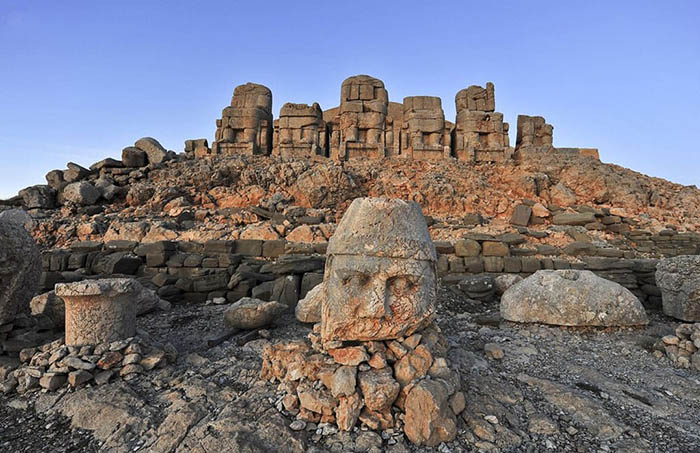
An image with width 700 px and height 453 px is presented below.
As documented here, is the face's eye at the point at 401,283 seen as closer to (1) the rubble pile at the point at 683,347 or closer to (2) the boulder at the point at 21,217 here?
(1) the rubble pile at the point at 683,347

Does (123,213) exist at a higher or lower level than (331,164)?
lower

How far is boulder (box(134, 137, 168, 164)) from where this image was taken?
15.0 metres

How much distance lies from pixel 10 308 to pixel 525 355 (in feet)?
22.2

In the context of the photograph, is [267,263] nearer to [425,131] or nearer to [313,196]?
[313,196]

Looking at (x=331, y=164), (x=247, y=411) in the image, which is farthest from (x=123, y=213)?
(x=247, y=411)

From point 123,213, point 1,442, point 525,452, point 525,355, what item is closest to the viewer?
point 525,452

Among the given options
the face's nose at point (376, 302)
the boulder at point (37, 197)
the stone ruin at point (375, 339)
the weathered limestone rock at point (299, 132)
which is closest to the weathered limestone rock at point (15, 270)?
the stone ruin at point (375, 339)

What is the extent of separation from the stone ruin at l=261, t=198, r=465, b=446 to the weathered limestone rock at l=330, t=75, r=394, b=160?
41.7 ft

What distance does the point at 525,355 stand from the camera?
15.1 ft

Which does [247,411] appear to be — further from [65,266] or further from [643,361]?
[65,266]

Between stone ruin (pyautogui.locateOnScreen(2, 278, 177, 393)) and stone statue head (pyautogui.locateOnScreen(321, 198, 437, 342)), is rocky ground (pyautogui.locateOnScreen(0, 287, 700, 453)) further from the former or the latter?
stone statue head (pyautogui.locateOnScreen(321, 198, 437, 342))

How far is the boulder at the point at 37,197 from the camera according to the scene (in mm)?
12164

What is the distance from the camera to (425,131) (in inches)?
642

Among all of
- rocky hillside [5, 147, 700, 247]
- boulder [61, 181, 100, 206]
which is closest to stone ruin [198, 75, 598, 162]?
rocky hillside [5, 147, 700, 247]
